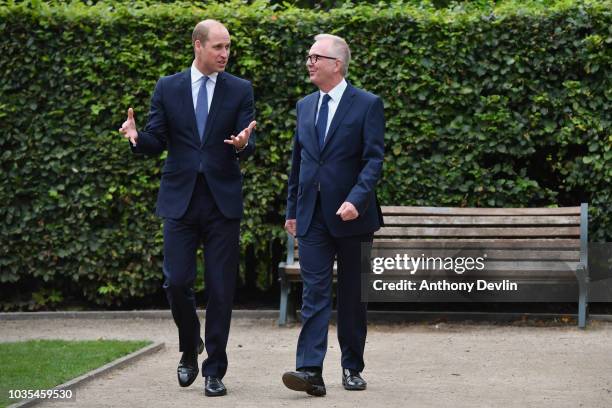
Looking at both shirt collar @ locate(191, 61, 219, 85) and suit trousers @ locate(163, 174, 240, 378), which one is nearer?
suit trousers @ locate(163, 174, 240, 378)

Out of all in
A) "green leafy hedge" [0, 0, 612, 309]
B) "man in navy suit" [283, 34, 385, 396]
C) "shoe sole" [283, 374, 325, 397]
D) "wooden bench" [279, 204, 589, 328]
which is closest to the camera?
"shoe sole" [283, 374, 325, 397]

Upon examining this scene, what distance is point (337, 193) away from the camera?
686 centimetres

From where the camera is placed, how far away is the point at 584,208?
10.0 meters

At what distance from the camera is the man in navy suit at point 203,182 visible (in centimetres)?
681

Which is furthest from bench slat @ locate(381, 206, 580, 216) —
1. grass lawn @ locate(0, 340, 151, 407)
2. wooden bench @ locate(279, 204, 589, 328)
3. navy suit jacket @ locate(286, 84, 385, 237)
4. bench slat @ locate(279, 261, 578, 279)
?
navy suit jacket @ locate(286, 84, 385, 237)

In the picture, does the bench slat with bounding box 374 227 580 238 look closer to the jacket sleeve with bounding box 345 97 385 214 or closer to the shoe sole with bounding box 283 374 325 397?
the jacket sleeve with bounding box 345 97 385 214

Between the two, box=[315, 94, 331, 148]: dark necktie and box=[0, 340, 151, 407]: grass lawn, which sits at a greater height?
box=[315, 94, 331, 148]: dark necktie

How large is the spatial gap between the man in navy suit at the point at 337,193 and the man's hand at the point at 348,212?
0.48 ft

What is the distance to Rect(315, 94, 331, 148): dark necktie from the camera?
22.8 feet

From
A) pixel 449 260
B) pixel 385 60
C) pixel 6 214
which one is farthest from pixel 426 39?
pixel 6 214

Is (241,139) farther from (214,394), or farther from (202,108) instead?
(214,394)

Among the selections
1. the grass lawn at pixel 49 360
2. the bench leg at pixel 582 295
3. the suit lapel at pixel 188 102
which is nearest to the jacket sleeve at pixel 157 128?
the suit lapel at pixel 188 102

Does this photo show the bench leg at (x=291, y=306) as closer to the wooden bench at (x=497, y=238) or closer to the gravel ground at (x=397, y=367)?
the wooden bench at (x=497, y=238)

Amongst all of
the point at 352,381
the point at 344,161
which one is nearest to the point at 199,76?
the point at 344,161
